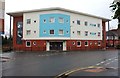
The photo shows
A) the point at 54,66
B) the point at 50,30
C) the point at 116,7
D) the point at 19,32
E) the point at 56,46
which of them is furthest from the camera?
the point at 19,32

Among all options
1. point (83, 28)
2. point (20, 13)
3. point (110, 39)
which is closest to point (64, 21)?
point (83, 28)

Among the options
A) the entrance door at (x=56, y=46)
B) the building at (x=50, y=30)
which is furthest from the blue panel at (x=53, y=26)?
the entrance door at (x=56, y=46)

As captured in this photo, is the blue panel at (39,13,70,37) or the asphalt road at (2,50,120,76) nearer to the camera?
the asphalt road at (2,50,120,76)

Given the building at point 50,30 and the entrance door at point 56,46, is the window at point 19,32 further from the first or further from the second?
the entrance door at point 56,46

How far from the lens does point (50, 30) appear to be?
2089 inches

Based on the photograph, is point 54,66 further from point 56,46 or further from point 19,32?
point 19,32

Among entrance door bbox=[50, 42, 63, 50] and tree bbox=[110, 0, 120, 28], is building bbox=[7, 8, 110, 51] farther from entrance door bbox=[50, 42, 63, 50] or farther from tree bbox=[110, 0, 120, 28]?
tree bbox=[110, 0, 120, 28]

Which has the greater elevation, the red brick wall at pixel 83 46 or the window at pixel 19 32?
the window at pixel 19 32

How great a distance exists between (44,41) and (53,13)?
6334 millimetres

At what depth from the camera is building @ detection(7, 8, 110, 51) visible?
175 ft

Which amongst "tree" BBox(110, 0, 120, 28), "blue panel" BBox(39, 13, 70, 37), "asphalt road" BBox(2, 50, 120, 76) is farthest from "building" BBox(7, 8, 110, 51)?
"tree" BBox(110, 0, 120, 28)

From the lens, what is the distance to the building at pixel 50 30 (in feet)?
175

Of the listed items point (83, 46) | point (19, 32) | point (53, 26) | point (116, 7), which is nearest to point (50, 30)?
point (53, 26)

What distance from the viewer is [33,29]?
5456cm
